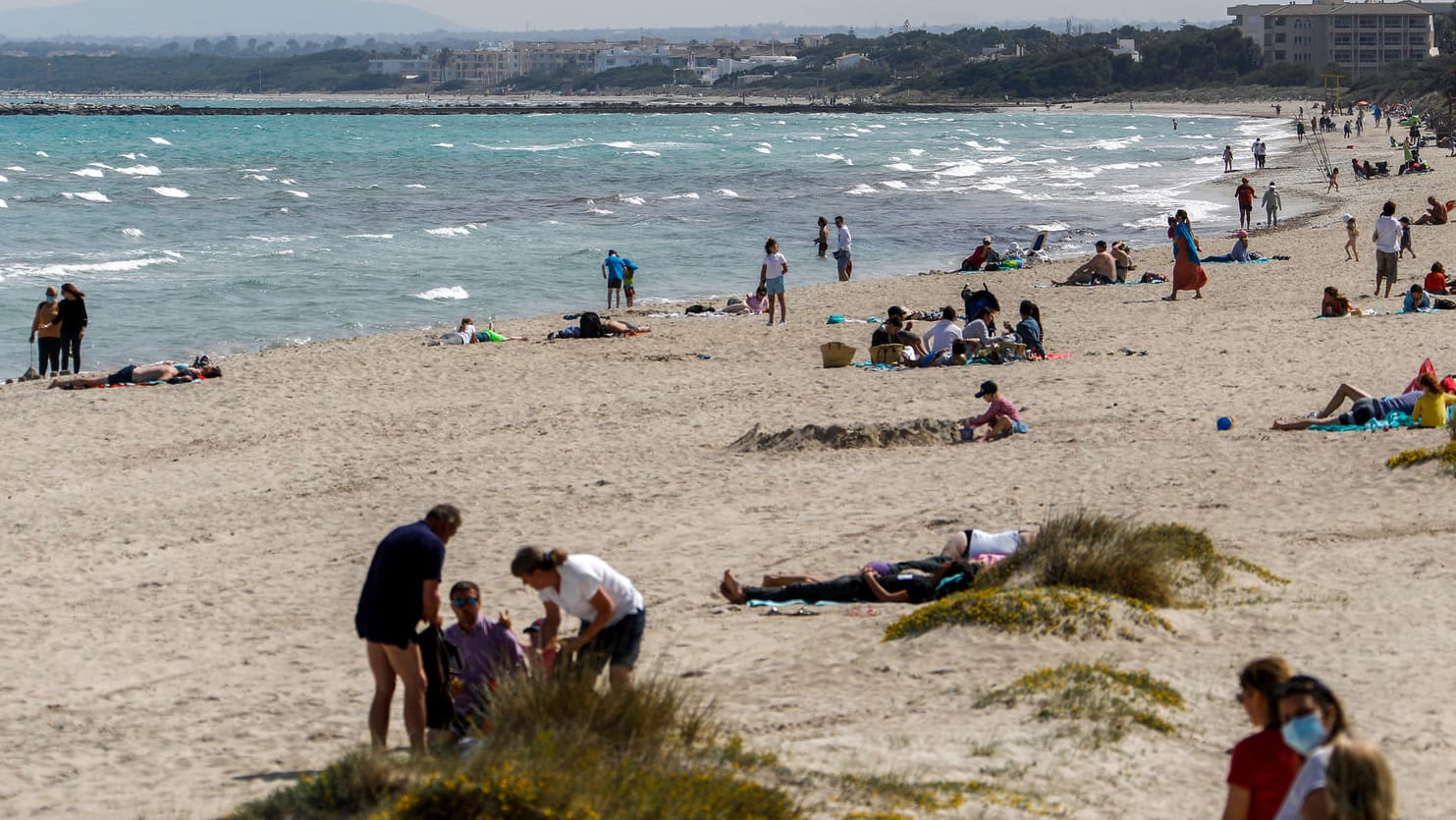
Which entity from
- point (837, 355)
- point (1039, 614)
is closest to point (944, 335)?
point (837, 355)

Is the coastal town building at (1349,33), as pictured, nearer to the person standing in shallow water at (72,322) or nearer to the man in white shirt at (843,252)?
the man in white shirt at (843,252)

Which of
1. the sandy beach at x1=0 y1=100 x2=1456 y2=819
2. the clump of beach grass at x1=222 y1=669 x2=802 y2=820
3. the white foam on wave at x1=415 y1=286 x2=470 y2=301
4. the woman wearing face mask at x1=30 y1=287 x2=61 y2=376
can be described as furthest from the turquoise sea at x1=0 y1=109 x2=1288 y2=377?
the clump of beach grass at x1=222 y1=669 x2=802 y2=820

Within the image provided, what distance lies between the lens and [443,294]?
90.5 ft

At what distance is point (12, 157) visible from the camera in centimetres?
6919

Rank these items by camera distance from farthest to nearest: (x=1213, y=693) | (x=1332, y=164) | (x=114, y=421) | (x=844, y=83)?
(x=844, y=83)
(x=1332, y=164)
(x=114, y=421)
(x=1213, y=693)

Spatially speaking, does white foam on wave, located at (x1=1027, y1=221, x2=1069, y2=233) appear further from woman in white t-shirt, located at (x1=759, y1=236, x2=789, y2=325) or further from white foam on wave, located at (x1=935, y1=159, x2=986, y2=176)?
white foam on wave, located at (x1=935, y1=159, x2=986, y2=176)

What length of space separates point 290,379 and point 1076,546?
38.6 feet

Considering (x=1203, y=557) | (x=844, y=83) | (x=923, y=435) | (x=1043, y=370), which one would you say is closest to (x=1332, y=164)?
(x=1043, y=370)

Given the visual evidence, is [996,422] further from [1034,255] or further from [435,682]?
[1034,255]

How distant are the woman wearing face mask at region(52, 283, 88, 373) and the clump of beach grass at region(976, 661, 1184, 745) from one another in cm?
1459

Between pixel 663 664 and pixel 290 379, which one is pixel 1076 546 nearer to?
pixel 663 664

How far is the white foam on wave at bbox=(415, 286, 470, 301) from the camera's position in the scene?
27.4m

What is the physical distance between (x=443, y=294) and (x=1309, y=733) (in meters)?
24.6

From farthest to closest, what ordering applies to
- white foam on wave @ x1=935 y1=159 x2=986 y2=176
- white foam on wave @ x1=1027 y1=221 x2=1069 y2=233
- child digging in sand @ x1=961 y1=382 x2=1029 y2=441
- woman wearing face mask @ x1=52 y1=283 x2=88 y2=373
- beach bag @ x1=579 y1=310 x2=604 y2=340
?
white foam on wave @ x1=935 y1=159 x2=986 y2=176
white foam on wave @ x1=1027 y1=221 x2=1069 y2=233
beach bag @ x1=579 y1=310 x2=604 y2=340
woman wearing face mask @ x1=52 y1=283 x2=88 y2=373
child digging in sand @ x1=961 y1=382 x2=1029 y2=441
